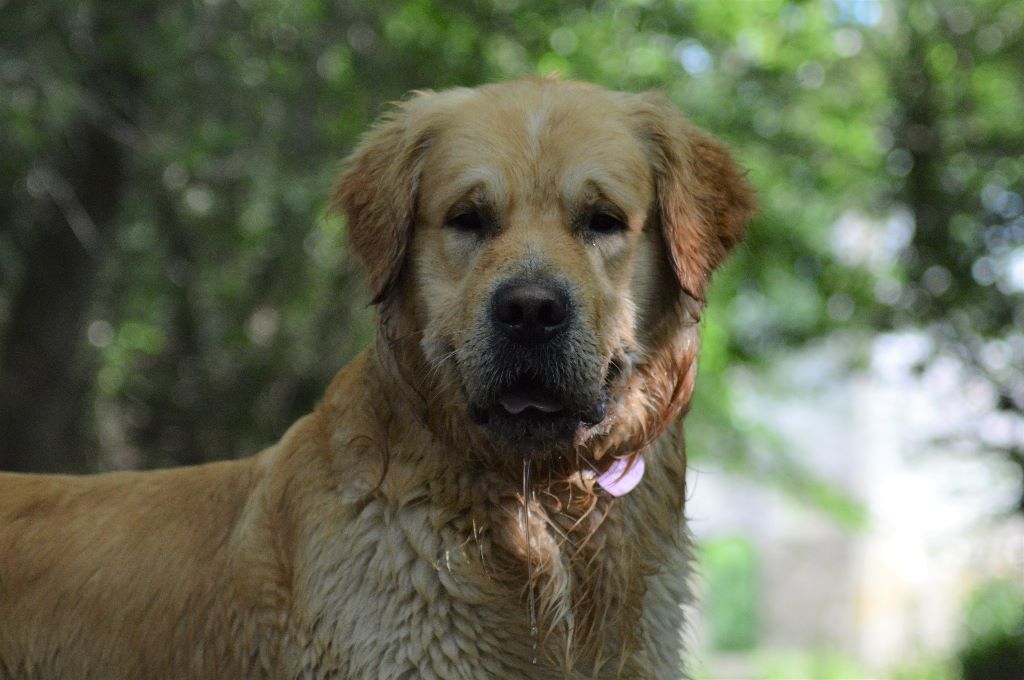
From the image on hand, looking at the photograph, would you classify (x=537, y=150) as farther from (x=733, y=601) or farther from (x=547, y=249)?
(x=733, y=601)

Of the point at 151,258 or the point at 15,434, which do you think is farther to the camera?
the point at 151,258

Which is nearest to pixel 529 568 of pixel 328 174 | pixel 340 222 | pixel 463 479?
pixel 463 479

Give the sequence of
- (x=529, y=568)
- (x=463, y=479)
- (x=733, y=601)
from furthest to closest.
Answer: (x=733, y=601)
(x=463, y=479)
(x=529, y=568)

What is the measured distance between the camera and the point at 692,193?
3.99 metres

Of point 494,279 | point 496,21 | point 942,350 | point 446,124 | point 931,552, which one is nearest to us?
point 494,279

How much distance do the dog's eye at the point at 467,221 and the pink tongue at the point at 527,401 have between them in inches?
22.4

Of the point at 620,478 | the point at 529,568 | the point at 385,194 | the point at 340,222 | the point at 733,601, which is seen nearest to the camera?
the point at 529,568

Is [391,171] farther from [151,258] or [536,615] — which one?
[151,258]

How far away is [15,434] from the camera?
10422mm

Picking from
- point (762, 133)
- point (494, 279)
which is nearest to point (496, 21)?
point (762, 133)

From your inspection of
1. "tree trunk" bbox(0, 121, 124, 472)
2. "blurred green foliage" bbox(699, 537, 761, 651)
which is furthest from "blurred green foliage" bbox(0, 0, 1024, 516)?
"blurred green foliage" bbox(699, 537, 761, 651)

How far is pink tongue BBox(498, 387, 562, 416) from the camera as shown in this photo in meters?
3.60

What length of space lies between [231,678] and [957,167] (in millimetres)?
10139

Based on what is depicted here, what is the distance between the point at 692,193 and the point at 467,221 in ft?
2.57
